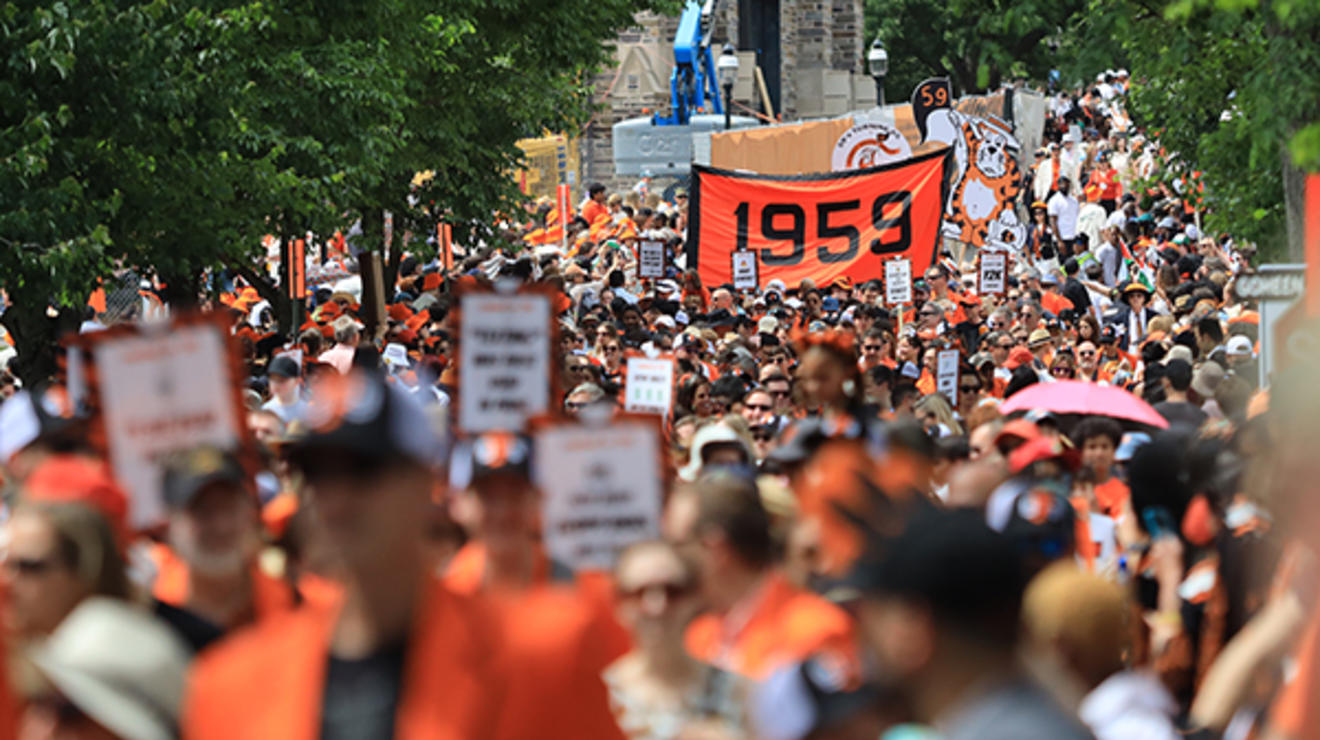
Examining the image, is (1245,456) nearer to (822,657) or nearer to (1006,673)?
(822,657)

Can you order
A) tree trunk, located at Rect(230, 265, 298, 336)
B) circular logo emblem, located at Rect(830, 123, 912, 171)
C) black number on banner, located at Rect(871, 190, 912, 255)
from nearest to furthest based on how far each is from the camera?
black number on banner, located at Rect(871, 190, 912, 255)
tree trunk, located at Rect(230, 265, 298, 336)
circular logo emblem, located at Rect(830, 123, 912, 171)

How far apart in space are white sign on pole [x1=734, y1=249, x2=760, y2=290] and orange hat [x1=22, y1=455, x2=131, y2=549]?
47.3 ft

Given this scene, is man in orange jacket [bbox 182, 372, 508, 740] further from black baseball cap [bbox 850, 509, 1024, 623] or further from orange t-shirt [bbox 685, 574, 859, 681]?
orange t-shirt [bbox 685, 574, 859, 681]

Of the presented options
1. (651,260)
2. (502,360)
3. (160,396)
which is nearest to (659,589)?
(160,396)

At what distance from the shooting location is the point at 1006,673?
9.23ft

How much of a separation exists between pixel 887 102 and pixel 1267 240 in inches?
2221

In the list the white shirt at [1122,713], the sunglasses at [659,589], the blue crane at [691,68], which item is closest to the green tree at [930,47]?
the blue crane at [691,68]

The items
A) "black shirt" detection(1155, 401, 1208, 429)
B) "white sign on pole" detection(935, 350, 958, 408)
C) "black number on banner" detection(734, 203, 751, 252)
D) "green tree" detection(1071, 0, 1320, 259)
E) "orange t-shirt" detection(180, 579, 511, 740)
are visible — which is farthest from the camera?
"black number on banner" detection(734, 203, 751, 252)

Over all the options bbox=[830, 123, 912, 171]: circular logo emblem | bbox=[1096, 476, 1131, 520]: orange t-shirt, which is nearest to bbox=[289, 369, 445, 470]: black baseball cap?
bbox=[1096, 476, 1131, 520]: orange t-shirt

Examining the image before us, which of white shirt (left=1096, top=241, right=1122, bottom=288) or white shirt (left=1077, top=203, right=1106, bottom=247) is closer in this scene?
white shirt (left=1096, top=241, right=1122, bottom=288)

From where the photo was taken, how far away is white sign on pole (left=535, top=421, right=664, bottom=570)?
4.55m

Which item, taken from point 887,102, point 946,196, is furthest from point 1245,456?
point 887,102

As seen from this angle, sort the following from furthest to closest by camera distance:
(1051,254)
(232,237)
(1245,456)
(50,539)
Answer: (1051,254), (232,237), (1245,456), (50,539)

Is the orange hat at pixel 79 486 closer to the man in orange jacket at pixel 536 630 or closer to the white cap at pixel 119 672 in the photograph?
the white cap at pixel 119 672
